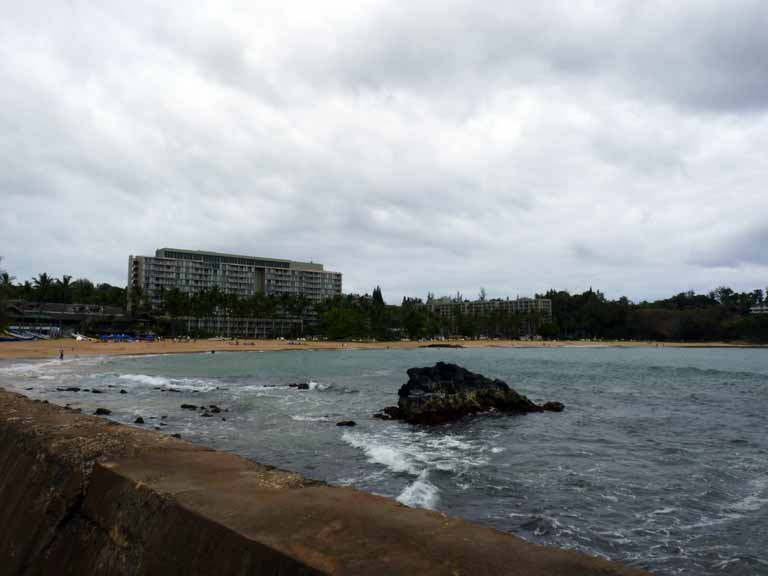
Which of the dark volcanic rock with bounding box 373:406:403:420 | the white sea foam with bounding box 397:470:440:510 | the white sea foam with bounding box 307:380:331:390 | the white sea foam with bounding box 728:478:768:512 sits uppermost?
the white sea foam with bounding box 397:470:440:510

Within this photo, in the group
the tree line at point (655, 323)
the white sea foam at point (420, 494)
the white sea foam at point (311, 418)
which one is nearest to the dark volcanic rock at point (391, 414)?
the white sea foam at point (311, 418)

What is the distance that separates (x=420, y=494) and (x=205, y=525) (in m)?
8.82

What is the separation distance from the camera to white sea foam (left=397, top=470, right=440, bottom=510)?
1084 cm

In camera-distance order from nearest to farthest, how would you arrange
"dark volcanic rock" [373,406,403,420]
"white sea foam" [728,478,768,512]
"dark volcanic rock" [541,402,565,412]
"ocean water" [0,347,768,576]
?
"ocean water" [0,347,768,576] → "white sea foam" [728,478,768,512] → "dark volcanic rock" [373,406,403,420] → "dark volcanic rock" [541,402,565,412]

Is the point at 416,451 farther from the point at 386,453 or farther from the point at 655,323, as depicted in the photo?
the point at 655,323

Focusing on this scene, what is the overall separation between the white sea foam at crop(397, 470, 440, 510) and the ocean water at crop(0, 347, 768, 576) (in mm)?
48

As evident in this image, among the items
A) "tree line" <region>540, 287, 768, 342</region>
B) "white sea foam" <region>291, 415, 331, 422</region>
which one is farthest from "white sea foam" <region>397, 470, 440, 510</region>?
"tree line" <region>540, 287, 768, 342</region>

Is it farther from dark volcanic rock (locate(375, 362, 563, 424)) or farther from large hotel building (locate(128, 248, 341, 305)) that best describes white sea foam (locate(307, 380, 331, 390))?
large hotel building (locate(128, 248, 341, 305))

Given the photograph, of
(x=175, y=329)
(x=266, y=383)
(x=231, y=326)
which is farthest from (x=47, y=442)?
(x=231, y=326)

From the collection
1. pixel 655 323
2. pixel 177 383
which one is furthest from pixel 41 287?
pixel 655 323

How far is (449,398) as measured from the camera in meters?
25.1

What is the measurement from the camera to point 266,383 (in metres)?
40.2

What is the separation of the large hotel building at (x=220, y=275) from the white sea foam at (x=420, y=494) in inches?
5727

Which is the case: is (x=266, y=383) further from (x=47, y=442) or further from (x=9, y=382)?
(x=47, y=442)
